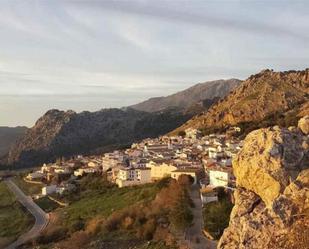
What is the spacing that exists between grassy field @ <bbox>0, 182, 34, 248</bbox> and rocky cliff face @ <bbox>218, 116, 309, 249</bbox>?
131 feet

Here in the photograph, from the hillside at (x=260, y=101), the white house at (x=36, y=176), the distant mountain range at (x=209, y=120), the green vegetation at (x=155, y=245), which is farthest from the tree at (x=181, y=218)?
the hillside at (x=260, y=101)

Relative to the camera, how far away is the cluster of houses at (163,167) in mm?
53388

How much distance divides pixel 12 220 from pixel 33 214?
9.58 feet

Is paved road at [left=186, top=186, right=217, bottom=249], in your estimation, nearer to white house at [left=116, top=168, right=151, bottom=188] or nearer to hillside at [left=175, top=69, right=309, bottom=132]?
white house at [left=116, top=168, right=151, bottom=188]

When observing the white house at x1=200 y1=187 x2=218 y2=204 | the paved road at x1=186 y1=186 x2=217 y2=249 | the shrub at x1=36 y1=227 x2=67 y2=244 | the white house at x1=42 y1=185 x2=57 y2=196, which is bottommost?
the white house at x1=42 y1=185 x2=57 y2=196

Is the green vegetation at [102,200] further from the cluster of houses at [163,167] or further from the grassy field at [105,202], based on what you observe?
the cluster of houses at [163,167]

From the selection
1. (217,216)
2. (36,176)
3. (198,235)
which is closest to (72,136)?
(36,176)

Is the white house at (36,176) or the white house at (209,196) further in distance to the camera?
the white house at (36,176)

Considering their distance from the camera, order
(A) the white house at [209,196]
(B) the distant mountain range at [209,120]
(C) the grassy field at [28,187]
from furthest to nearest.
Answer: (B) the distant mountain range at [209,120] < (C) the grassy field at [28,187] < (A) the white house at [209,196]

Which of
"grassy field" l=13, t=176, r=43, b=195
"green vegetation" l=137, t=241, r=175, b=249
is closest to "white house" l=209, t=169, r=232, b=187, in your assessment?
"green vegetation" l=137, t=241, r=175, b=249

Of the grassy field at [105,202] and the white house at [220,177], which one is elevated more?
the white house at [220,177]

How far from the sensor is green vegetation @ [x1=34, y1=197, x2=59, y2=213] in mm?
66213

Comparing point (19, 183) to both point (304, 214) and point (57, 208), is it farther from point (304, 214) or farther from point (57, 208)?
point (304, 214)

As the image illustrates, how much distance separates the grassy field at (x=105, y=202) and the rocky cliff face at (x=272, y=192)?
3606 centimetres
